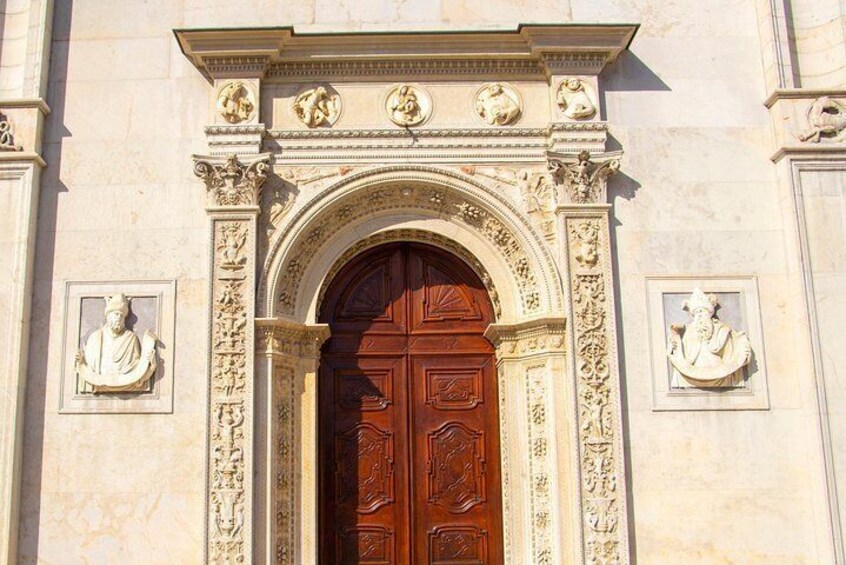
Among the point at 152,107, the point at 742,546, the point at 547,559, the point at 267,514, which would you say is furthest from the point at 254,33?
the point at 742,546

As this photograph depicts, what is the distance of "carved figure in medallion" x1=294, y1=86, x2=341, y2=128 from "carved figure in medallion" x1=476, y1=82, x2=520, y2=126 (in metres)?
1.36

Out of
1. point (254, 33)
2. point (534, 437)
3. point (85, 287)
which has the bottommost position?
point (534, 437)

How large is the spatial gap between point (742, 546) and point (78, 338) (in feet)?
20.1

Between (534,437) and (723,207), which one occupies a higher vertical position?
Answer: (723,207)

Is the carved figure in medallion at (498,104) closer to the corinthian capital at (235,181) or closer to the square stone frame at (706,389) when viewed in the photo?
Result: the square stone frame at (706,389)

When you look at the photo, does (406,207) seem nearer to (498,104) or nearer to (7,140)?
(498,104)

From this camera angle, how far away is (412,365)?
995 cm

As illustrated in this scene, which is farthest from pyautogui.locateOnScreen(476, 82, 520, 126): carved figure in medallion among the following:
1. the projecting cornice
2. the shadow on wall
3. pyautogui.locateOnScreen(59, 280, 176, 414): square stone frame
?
the shadow on wall

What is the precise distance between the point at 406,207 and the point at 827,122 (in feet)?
13.1

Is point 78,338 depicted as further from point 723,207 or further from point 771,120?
point 771,120

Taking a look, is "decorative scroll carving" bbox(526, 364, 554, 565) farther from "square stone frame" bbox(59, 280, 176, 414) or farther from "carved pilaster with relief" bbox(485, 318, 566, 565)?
"square stone frame" bbox(59, 280, 176, 414)

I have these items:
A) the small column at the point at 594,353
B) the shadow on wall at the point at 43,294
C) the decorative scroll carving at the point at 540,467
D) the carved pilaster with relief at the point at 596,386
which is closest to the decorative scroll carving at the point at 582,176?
the small column at the point at 594,353

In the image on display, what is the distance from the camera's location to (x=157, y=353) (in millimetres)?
9297

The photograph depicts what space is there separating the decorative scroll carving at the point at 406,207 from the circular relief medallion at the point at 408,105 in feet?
2.07
